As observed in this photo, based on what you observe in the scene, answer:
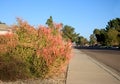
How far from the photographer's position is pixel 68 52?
46.4 feet

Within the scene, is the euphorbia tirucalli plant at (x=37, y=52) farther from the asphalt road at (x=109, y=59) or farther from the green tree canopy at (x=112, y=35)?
the green tree canopy at (x=112, y=35)

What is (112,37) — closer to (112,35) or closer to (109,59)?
(112,35)

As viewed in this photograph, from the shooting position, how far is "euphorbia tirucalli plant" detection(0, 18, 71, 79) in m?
12.4

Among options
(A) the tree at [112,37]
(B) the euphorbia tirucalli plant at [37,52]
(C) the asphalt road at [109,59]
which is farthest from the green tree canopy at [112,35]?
(B) the euphorbia tirucalli plant at [37,52]

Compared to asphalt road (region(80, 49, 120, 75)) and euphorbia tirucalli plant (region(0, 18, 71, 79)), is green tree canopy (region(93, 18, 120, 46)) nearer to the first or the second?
asphalt road (region(80, 49, 120, 75))

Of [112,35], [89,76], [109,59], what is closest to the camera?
[89,76]

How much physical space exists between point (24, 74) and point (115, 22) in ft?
427

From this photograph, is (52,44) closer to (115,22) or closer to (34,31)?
(34,31)

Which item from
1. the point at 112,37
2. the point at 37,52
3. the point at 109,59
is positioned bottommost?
the point at 109,59

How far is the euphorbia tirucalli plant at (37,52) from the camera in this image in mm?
12406

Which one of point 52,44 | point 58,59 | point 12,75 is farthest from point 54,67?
point 12,75

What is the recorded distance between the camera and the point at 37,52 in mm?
12516

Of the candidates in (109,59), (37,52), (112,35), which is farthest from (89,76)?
(112,35)

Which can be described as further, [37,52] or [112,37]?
[112,37]
